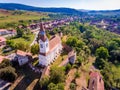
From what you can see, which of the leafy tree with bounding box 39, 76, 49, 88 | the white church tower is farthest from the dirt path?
the white church tower

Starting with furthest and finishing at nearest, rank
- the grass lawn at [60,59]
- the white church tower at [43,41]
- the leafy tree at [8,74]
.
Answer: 1. the grass lawn at [60,59]
2. the white church tower at [43,41]
3. the leafy tree at [8,74]

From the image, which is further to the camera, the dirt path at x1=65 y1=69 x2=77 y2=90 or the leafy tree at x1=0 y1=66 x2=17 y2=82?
the leafy tree at x1=0 y1=66 x2=17 y2=82

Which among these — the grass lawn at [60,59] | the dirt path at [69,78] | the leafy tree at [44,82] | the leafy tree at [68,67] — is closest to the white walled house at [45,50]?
the grass lawn at [60,59]

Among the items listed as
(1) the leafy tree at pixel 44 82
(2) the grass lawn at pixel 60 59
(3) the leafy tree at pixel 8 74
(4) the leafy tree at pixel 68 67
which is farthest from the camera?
(2) the grass lawn at pixel 60 59

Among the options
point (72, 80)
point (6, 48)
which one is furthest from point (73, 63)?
point (6, 48)

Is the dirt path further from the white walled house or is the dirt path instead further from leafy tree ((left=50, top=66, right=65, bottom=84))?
the white walled house

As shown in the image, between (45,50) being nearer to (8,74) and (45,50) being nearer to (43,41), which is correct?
(43,41)

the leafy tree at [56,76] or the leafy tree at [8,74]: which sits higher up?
the leafy tree at [56,76]

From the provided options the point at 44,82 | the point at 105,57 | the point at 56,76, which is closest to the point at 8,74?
the point at 44,82

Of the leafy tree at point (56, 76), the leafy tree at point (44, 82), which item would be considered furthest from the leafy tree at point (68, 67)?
the leafy tree at point (44, 82)

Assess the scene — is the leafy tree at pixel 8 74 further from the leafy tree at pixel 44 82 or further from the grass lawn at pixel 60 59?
the grass lawn at pixel 60 59

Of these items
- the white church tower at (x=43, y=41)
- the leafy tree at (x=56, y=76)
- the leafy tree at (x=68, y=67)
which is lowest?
the leafy tree at (x=68, y=67)

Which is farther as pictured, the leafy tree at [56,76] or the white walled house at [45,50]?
the white walled house at [45,50]
